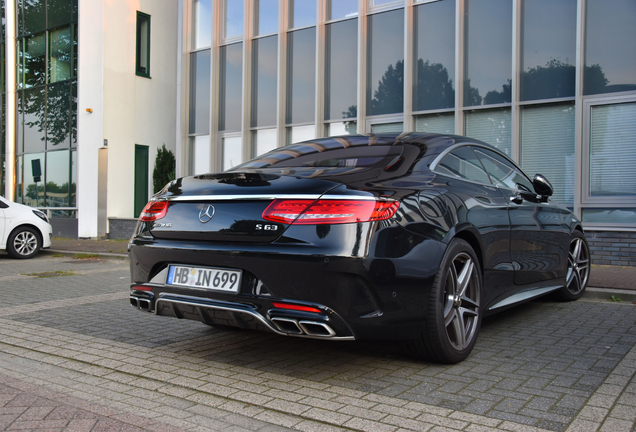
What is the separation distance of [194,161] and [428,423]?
554 inches

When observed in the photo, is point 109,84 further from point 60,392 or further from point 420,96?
point 60,392

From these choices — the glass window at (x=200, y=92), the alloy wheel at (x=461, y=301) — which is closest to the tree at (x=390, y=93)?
the glass window at (x=200, y=92)

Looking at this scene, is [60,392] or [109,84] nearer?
[60,392]

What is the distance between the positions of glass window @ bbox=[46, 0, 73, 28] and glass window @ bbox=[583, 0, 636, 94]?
50.4ft

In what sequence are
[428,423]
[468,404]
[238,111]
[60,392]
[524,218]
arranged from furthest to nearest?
[238,111]
[524,218]
[60,392]
[468,404]
[428,423]

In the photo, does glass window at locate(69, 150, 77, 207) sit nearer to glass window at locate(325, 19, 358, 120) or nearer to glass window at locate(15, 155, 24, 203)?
glass window at locate(15, 155, 24, 203)

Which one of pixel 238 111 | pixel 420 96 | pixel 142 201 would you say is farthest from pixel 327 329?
pixel 142 201

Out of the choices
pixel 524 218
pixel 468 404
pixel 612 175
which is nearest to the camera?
pixel 468 404

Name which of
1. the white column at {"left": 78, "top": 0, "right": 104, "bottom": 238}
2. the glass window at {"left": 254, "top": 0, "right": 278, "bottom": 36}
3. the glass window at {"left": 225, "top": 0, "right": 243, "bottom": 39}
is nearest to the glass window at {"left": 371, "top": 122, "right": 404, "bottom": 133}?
the glass window at {"left": 254, "top": 0, "right": 278, "bottom": 36}

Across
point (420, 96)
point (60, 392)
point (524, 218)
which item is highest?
point (420, 96)

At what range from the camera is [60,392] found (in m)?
3.39

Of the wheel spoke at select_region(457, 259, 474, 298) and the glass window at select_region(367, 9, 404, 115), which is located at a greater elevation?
the glass window at select_region(367, 9, 404, 115)

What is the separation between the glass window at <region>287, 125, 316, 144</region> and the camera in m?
13.8

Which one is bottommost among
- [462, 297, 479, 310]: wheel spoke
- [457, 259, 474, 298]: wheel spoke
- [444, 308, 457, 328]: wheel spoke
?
[444, 308, 457, 328]: wheel spoke
